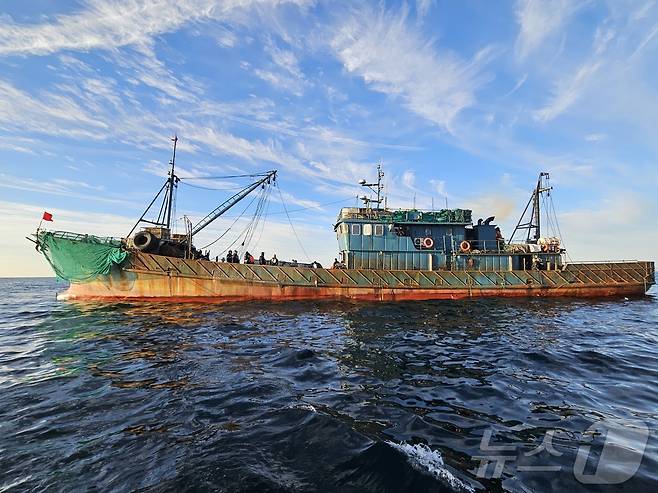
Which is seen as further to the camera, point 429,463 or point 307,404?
point 307,404

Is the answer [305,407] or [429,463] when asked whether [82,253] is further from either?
[429,463]

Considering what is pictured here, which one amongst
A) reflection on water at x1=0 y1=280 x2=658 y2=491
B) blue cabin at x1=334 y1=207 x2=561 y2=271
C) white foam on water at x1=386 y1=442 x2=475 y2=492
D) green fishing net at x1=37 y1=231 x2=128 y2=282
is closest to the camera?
white foam on water at x1=386 y1=442 x2=475 y2=492

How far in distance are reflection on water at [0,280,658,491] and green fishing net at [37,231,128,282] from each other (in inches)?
408

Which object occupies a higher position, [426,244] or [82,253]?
[426,244]

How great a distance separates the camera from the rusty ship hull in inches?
1022

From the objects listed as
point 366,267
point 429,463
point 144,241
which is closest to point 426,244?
point 366,267

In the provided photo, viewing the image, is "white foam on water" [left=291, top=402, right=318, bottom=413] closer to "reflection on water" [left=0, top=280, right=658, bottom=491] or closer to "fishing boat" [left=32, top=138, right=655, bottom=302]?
"reflection on water" [left=0, top=280, right=658, bottom=491]

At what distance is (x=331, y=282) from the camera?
28391 millimetres

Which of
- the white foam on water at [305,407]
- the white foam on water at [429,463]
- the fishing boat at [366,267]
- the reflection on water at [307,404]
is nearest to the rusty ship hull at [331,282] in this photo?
the fishing boat at [366,267]

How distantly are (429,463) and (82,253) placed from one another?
95.9 feet

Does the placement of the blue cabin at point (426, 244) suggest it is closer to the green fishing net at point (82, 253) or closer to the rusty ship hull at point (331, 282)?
the rusty ship hull at point (331, 282)

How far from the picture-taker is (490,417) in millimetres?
6613

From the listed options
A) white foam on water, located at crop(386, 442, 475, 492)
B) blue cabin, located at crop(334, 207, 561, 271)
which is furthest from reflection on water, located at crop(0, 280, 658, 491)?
blue cabin, located at crop(334, 207, 561, 271)

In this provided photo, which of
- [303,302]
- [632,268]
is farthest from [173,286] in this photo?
[632,268]
